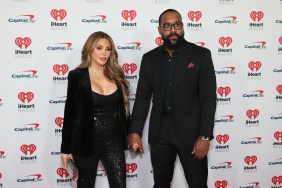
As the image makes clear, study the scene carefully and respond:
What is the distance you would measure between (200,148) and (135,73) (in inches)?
44.8

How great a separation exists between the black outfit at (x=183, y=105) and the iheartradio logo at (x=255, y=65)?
3.51 ft

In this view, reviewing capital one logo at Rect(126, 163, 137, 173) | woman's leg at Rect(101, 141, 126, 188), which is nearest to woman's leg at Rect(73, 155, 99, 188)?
woman's leg at Rect(101, 141, 126, 188)

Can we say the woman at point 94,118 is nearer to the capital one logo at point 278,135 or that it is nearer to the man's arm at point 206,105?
the man's arm at point 206,105

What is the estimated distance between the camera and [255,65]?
11.1 feet

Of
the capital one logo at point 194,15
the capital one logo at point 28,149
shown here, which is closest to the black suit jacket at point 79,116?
the capital one logo at point 28,149

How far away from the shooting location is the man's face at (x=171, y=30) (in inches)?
96.5

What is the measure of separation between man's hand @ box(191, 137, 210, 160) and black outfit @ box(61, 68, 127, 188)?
0.62 m

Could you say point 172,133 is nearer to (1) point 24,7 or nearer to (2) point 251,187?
(2) point 251,187

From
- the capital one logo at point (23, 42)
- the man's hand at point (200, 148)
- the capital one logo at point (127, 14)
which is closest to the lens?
the man's hand at point (200, 148)

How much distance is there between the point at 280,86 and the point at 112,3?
2053mm

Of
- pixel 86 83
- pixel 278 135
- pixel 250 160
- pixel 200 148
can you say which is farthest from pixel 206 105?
pixel 278 135

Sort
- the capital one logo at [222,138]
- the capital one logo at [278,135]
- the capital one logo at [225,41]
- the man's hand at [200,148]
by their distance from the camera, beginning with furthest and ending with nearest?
the capital one logo at [278,135]
the capital one logo at [222,138]
the capital one logo at [225,41]
the man's hand at [200,148]

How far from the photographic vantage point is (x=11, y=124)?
10.0 ft

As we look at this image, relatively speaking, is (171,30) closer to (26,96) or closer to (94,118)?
(94,118)
